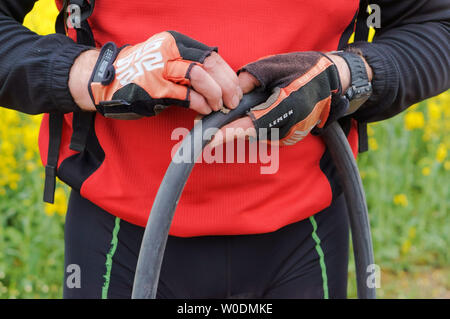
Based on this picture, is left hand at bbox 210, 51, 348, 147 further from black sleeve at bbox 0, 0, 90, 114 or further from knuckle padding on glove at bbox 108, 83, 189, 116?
black sleeve at bbox 0, 0, 90, 114

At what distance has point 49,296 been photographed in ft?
8.21

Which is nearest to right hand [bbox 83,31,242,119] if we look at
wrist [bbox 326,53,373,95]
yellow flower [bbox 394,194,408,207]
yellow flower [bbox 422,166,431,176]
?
wrist [bbox 326,53,373,95]

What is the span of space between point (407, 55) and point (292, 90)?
0.38 metres

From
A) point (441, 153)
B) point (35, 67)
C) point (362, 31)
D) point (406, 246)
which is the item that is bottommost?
point (406, 246)

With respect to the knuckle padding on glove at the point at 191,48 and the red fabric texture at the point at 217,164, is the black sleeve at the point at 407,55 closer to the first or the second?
the red fabric texture at the point at 217,164

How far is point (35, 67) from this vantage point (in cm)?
111

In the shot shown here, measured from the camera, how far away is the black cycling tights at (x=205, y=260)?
4.28ft

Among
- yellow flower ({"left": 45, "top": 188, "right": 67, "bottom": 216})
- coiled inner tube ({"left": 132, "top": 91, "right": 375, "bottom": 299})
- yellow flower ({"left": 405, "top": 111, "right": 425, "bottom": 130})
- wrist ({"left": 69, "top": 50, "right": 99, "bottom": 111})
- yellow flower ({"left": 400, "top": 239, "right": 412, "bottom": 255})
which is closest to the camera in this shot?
coiled inner tube ({"left": 132, "top": 91, "right": 375, "bottom": 299})

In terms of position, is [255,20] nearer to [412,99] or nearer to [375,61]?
[375,61]

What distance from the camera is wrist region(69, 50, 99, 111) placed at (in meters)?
1.10

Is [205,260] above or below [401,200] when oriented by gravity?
below

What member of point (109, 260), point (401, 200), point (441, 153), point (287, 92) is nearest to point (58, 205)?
point (109, 260)

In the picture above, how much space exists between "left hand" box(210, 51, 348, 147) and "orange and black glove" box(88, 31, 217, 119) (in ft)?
0.34

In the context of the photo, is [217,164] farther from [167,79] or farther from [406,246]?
[406,246]
